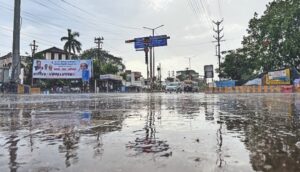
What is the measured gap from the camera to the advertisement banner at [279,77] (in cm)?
3947

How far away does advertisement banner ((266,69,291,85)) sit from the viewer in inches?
1554

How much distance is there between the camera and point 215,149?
3.56m

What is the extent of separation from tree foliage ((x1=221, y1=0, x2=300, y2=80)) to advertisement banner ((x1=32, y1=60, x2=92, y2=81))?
27857mm

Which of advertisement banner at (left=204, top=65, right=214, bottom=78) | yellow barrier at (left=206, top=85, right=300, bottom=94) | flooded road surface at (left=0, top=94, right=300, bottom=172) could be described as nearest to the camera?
flooded road surface at (left=0, top=94, right=300, bottom=172)

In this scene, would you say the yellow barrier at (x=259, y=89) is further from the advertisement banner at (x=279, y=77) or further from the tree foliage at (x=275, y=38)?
the tree foliage at (x=275, y=38)

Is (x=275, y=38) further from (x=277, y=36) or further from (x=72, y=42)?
(x=72, y=42)

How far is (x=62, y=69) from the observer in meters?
57.1

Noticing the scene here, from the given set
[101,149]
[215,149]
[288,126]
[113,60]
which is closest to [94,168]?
[101,149]

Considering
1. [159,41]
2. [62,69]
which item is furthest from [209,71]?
[62,69]

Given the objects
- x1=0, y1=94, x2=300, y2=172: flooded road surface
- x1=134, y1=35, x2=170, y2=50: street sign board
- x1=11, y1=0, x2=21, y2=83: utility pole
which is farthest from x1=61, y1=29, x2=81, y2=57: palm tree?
x1=0, y1=94, x2=300, y2=172: flooded road surface

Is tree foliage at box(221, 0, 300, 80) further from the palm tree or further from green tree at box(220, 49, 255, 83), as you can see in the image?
the palm tree

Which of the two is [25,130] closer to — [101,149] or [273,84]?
[101,149]

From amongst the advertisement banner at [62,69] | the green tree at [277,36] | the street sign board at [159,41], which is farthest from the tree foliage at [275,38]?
the advertisement banner at [62,69]

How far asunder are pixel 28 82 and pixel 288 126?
221 feet
